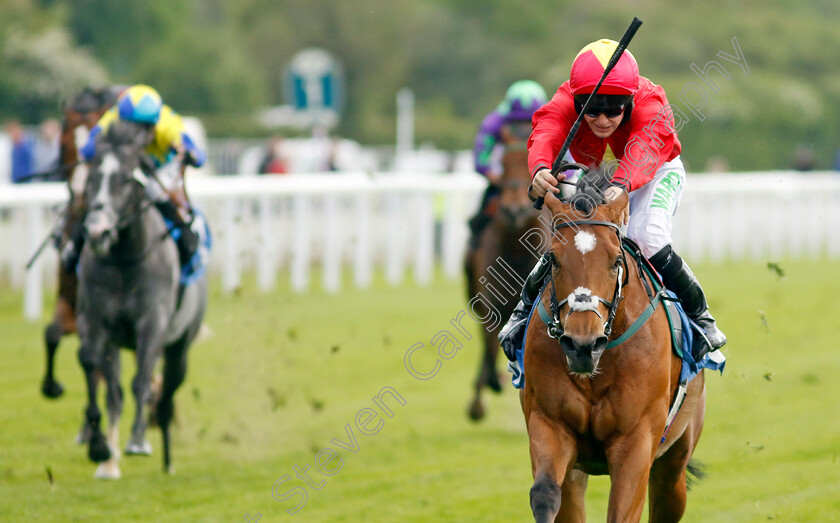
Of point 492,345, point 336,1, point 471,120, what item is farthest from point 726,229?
point 336,1

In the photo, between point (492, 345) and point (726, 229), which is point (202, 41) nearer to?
point (726, 229)

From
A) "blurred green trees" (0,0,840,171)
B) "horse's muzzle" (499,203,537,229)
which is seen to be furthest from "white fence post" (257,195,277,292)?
"blurred green trees" (0,0,840,171)

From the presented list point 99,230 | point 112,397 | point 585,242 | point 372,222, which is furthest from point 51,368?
point 372,222

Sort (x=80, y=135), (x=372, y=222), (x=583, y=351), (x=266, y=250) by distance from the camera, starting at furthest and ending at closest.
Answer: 1. (x=372, y=222)
2. (x=266, y=250)
3. (x=80, y=135)
4. (x=583, y=351)

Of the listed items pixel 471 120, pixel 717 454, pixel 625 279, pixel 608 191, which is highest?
pixel 608 191

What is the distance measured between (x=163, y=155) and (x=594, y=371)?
12.5ft

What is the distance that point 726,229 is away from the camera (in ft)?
62.2

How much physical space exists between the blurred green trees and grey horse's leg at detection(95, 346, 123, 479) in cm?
1904

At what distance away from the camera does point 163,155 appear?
21.8ft

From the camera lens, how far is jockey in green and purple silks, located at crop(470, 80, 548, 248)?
7.60m

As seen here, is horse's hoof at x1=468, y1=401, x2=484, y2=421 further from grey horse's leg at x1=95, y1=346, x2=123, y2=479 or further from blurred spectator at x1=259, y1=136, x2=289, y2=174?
blurred spectator at x1=259, y1=136, x2=289, y2=174

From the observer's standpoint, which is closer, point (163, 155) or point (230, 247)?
point (163, 155)

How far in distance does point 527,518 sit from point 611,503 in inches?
67.6

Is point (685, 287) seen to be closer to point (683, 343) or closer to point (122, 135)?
point (683, 343)
